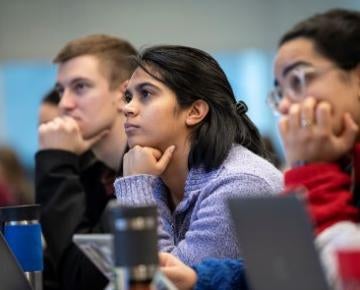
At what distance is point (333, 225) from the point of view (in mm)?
1228

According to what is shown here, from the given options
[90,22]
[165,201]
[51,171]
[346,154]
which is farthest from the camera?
[90,22]

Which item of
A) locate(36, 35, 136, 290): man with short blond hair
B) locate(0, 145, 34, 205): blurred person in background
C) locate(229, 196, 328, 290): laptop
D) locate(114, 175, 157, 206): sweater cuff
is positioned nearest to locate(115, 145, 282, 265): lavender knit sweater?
locate(114, 175, 157, 206): sweater cuff

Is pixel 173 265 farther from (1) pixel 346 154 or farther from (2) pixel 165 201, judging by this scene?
(2) pixel 165 201

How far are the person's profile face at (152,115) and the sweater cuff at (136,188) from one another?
0.29 ft

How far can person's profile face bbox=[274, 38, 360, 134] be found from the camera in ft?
4.57

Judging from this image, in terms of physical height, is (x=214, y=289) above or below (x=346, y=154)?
below

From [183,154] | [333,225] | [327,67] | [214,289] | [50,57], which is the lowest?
[214,289]

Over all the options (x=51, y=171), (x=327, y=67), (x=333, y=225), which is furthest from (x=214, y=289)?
(x=51, y=171)

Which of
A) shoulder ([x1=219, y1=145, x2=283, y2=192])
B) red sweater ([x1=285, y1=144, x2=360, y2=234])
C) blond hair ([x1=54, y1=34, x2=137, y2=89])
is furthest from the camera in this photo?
blond hair ([x1=54, y1=34, x2=137, y2=89])

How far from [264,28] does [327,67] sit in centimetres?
484

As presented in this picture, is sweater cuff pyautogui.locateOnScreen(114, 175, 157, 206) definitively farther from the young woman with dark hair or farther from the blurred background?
the blurred background

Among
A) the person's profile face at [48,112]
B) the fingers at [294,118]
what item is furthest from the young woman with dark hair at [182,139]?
the person's profile face at [48,112]

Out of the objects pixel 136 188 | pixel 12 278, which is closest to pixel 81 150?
pixel 136 188

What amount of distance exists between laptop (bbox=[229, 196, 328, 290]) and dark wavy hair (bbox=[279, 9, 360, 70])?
52 cm
